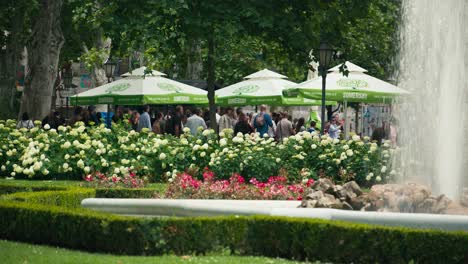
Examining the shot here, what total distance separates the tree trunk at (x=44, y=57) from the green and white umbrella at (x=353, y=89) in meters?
6.33

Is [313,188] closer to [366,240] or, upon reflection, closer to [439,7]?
[366,240]

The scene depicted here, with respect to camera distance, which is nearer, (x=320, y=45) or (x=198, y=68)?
(x=320, y=45)

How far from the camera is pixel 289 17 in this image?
2305cm

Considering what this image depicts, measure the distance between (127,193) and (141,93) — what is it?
1351 cm

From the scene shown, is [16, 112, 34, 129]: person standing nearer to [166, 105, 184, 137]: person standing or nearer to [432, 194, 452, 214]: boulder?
[166, 105, 184, 137]: person standing

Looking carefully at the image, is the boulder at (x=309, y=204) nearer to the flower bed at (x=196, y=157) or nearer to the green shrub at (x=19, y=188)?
the green shrub at (x=19, y=188)

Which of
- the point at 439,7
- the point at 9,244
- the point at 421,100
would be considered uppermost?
the point at 439,7

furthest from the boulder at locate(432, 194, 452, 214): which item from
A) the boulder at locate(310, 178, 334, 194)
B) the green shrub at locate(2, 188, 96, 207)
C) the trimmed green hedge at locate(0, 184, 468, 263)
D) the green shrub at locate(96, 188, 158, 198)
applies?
the green shrub at locate(2, 188, 96, 207)

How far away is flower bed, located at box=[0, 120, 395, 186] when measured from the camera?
19812 mm

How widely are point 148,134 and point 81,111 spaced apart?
29.9 feet

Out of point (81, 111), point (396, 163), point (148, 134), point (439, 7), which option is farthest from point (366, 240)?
point (81, 111)

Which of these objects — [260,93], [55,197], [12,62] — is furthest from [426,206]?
[12,62]

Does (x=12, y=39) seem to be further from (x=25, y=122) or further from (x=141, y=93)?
(x=25, y=122)

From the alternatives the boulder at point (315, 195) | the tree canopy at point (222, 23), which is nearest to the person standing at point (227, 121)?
the tree canopy at point (222, 23)
